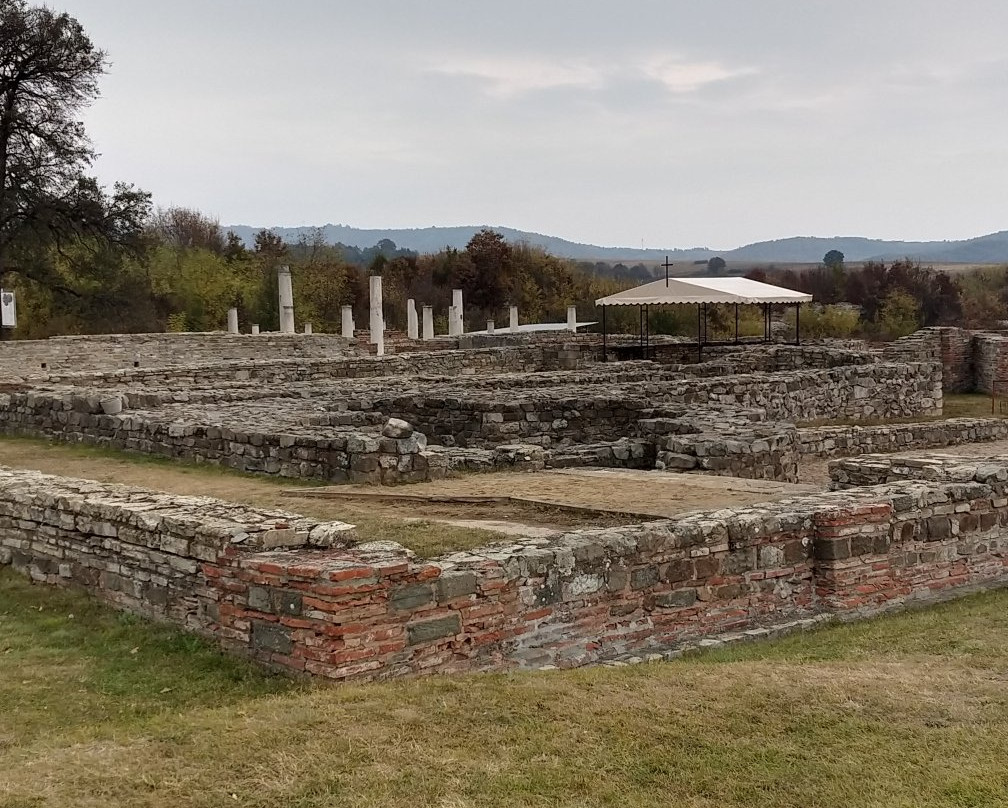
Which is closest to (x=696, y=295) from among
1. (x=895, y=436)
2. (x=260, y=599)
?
(x=895, y=436)

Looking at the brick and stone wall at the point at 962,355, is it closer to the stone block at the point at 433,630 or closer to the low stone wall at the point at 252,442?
the low stone wall at the point at 252,442

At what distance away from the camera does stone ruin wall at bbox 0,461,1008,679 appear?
6168 mm

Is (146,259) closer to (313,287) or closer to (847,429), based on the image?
(313,287)

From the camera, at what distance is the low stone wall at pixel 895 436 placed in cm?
1683

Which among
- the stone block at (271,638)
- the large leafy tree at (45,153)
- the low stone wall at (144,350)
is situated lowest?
the stone block at (271,638)

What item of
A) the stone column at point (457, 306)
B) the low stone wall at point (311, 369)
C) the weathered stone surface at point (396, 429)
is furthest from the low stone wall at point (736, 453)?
the stone column at point (457, 306)

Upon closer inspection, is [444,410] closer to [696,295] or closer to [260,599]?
[260,599]

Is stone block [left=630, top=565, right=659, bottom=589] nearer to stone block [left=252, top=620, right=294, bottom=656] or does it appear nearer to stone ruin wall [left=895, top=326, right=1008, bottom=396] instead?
stone block [left=252, top=620, right=294, bottom=656]

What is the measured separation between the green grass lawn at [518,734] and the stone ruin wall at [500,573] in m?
0.37

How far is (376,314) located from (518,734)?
31.6 m

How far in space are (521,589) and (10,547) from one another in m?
5.10

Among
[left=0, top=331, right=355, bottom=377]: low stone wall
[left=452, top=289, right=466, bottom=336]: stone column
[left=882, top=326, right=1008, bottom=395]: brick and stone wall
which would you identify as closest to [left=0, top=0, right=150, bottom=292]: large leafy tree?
[left=0, top=331, right=355, bottom=377]: low stone wall

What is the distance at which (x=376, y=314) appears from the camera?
35938 mm

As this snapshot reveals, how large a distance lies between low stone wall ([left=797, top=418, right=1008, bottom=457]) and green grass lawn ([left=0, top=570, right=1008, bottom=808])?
10.2 metres
